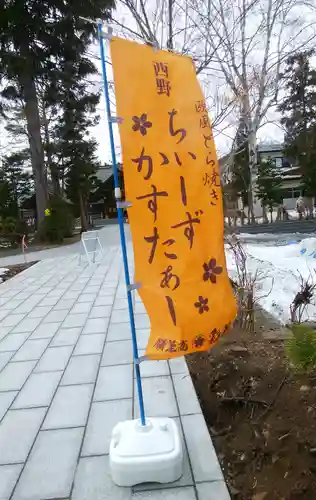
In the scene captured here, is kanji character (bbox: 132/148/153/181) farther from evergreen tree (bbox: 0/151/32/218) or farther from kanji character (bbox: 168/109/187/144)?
evergreen tree (bbox: 0/151/32/218)

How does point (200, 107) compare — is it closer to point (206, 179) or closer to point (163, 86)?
point (163, 86)

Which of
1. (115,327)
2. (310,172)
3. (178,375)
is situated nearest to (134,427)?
(178,375)

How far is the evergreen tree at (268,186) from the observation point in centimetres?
2112

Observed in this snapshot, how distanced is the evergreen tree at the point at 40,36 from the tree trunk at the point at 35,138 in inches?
1.8

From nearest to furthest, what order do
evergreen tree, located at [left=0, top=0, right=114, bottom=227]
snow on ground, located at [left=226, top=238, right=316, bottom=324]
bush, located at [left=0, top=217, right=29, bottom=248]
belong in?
1. snow on ground, located at [left=226, top=238, right=316, bottom=324]
2. evergreen tree, located at [left=0, top=0, right=114, bottom=227]
3. bush, located at [left=0, top=217, right=29, bottom=248]

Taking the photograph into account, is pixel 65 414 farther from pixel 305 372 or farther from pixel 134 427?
pixel 305 372

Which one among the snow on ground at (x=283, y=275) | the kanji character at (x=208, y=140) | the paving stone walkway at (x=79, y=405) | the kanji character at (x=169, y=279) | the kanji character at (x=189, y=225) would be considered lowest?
the paving stone walkway at (x=79, y=405)

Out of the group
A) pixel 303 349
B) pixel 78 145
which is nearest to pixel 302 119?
pixel 78 145

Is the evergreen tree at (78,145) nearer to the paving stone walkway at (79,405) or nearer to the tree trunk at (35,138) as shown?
the tree trunk at (35,138)

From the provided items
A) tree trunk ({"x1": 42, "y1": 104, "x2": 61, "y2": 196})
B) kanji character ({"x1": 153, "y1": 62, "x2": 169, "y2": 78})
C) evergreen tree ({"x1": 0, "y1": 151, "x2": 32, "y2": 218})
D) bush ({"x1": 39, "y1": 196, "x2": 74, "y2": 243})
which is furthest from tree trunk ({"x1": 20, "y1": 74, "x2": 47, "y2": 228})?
kanji character ({"x1": 153, "y1": 62, "x2": 169, "y2": 78})

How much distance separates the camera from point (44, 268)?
9617 mm

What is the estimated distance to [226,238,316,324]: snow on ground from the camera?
4.50 m

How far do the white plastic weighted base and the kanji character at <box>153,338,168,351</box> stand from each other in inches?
20.6

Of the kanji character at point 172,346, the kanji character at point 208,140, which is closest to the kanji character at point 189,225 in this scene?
the kanji character at point 208,140
